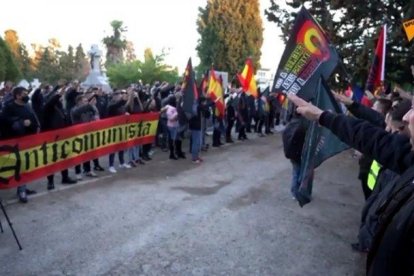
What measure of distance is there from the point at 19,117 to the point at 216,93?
793 cm

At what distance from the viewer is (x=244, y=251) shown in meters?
5.84

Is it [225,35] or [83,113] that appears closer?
[83,113]

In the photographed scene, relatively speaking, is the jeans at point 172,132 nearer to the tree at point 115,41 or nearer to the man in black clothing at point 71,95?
the man in black clothing at point 71,95

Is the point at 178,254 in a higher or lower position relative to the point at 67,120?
lower

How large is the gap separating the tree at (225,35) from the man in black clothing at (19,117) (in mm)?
45895

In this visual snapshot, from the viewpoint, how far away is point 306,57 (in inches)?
228

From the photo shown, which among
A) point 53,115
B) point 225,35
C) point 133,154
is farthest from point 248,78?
point 225,35

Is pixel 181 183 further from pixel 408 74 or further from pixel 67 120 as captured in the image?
pixel 408 74

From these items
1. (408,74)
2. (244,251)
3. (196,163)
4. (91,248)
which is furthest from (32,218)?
(408,74)

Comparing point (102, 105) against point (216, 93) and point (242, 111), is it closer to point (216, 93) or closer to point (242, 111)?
point (216, 93)

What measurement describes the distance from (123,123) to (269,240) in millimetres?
5742

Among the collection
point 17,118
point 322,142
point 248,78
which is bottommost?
point 17,118

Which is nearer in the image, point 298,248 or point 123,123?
point 298,248

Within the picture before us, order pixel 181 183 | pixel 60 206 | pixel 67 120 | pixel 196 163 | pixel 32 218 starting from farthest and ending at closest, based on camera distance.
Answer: pixel 196 163 < pixel 67 120 < pixel 181 183 < pixel 60 206 < pixel 32 218
